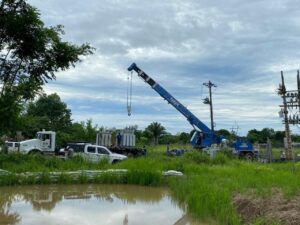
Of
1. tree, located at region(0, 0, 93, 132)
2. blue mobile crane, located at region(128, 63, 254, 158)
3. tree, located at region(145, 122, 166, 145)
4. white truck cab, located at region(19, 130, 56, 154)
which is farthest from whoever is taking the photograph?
tree, located at region(145, 122, 166, 145)

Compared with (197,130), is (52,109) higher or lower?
higher

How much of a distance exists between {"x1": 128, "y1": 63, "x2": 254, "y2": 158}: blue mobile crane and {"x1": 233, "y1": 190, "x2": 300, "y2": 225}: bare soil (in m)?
26.2

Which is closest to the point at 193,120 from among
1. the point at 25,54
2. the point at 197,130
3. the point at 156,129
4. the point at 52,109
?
the point at 197,130

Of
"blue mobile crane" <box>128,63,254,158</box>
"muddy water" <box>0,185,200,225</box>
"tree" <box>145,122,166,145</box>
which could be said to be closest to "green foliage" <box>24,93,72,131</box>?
"tree" <box>145,122,166,145</box>

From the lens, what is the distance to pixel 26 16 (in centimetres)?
2189

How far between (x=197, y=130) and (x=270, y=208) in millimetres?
28719

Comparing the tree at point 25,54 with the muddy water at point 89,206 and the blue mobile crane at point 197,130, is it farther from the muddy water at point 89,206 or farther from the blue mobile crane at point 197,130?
the blue mobile crane at point 197,130

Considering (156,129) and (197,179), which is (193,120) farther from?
(156,129)

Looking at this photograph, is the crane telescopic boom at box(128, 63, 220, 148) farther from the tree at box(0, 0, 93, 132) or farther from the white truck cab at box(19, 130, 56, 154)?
the tree at box(0, 0, 93, 132)

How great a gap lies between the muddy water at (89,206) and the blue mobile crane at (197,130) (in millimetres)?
20519

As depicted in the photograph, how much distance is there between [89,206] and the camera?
40.9 feet

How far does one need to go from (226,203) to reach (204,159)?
17656 millimetres

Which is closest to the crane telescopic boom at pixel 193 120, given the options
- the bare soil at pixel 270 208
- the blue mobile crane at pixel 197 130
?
the blue mobile crane at pixel 197 130

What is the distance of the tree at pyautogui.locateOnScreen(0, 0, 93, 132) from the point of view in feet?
65.7
